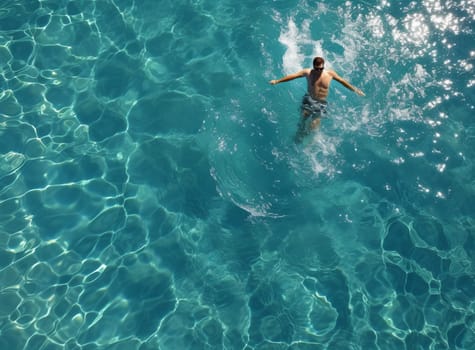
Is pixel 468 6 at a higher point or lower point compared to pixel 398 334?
higher

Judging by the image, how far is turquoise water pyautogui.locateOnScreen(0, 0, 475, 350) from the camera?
283 inches

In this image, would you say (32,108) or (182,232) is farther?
(32,108)

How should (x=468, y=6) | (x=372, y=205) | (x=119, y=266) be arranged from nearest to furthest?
1. (x=119, y=266)
2. (x=372, y=205)
3. (x=468, y=6)

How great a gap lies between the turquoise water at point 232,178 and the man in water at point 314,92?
0.27 metres

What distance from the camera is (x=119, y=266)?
7496 mm

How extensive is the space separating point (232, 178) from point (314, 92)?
82.8 inches

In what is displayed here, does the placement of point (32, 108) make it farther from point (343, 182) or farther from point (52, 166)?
point (343, 182)

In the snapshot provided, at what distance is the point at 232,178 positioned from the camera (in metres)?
8.12

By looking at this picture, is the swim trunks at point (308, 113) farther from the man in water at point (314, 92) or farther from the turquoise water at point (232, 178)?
the turquoise water at point (232, 178)

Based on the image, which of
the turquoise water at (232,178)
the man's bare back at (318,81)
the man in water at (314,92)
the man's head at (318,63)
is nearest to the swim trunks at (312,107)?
the man in water at (314,92)

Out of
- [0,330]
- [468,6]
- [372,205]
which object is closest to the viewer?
[0,330]

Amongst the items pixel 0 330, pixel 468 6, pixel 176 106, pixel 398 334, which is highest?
pixel 468 6

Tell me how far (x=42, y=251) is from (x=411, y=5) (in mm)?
8910

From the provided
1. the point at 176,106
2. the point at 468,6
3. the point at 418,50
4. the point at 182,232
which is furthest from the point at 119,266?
the point at 468,6
